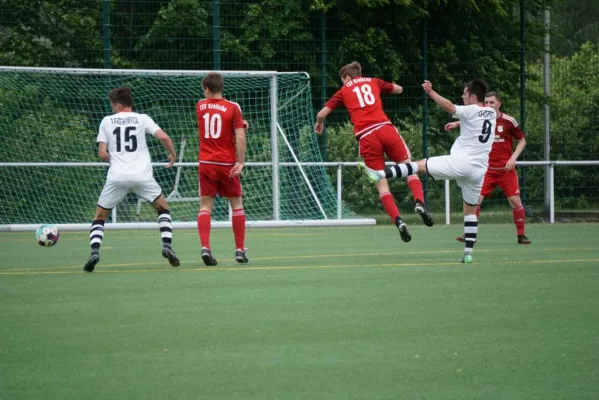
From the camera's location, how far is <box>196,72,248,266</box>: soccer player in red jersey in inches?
454

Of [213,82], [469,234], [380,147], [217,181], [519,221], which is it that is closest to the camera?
[213,82]

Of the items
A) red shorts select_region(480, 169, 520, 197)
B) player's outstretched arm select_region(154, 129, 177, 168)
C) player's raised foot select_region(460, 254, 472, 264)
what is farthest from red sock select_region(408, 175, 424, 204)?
player's outstretched arm select_region(154, 129, 177, 168)

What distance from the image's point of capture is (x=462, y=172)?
11703mm

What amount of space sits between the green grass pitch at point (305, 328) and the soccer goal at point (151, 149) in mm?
7973

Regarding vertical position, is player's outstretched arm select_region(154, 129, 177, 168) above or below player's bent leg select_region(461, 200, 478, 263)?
above

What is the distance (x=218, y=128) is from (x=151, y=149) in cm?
1033

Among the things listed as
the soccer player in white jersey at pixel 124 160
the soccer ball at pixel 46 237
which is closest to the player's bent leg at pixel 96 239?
the soccer player in white jersey at pixel 124 160

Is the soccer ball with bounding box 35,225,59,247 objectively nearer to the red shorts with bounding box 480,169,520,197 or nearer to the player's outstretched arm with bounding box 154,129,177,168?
Answer: the player's outstretched arm with bounding box 154,129,177,168

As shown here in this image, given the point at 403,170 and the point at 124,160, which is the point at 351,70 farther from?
the point at 124,160

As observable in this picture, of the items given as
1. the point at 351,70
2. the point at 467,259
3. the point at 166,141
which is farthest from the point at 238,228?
the point at 351,70

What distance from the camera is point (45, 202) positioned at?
809 inches

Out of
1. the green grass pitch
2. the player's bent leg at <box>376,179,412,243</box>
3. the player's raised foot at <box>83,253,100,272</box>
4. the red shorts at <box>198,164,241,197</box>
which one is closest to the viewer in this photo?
the green grass pitch

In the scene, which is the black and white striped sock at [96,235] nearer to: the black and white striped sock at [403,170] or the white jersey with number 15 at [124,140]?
the white jersey with number 15 at [124,140]

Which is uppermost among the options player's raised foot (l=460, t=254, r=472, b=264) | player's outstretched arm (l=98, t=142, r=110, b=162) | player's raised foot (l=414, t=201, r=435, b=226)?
player's outstretched arm (l=98, t=142, r=110, b=162)
